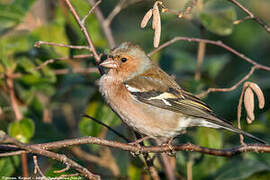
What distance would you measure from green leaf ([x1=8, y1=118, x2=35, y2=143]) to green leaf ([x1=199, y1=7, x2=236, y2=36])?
211 cm

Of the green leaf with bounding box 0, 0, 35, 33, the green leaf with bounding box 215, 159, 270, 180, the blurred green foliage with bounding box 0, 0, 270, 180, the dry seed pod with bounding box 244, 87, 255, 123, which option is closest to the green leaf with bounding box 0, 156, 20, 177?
the blurred green foliage with bounding box 0, 0, 270, 180

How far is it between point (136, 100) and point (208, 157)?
3.25 feet

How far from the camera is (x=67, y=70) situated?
4.64m

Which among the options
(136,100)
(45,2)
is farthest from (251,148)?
(45,2)

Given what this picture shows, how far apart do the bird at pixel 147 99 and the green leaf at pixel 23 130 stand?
0.80m

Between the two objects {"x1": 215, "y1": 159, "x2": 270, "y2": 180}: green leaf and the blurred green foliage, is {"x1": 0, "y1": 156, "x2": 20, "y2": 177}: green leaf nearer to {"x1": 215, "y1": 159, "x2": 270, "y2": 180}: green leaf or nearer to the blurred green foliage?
the blurred green foliage

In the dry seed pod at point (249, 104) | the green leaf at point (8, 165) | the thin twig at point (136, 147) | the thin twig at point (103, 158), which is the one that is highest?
the thin twig at point (103, 158)

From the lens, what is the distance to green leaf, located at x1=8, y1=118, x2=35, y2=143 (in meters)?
4.03

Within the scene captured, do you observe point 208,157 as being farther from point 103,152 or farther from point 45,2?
point 45,2

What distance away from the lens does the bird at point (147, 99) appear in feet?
13.8

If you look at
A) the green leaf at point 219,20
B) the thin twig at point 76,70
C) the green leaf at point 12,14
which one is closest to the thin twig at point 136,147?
the thin twig at point 76,70

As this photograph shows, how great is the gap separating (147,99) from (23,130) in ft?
4.30

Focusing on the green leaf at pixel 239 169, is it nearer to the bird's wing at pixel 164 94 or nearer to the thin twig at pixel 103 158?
the bird's wing at pixel 164 94

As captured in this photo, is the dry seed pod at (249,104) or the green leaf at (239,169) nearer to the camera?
the dry seed pod at (249,104)
